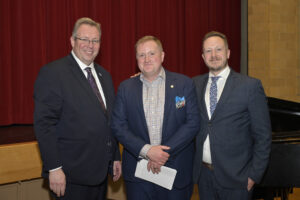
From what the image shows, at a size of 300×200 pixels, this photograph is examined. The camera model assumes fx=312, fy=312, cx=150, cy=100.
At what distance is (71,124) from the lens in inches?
76.2

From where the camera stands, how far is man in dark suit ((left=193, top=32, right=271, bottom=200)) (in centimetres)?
191

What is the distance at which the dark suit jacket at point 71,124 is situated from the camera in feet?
6.12

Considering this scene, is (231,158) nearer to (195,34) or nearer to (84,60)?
(84,60)

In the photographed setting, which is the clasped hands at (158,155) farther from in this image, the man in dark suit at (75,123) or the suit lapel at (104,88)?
the suit lapel at (104,88)

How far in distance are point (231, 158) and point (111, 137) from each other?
80 centimetres

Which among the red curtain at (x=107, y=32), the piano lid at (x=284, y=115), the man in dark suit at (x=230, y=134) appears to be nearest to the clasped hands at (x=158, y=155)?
the man in dark suit at (x=230, y=134)

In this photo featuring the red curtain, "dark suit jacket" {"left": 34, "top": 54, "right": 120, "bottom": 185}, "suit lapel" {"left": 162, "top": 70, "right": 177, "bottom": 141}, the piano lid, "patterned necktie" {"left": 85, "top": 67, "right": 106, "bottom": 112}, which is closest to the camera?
"dark suit jacket" {"left": 34, "top": 54, "right": 120, "bottom": 185}

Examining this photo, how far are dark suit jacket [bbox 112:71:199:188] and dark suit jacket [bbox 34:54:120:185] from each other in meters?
0.14

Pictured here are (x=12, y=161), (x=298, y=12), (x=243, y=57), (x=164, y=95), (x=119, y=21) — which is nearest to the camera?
(x=164, y=95)

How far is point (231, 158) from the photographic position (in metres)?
1.96

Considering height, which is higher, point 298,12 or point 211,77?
point 298,12

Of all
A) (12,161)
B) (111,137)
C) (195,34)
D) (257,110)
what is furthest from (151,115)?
(195,34)

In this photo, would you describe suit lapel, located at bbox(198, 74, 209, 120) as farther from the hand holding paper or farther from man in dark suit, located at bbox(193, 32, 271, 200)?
the hand holding paper

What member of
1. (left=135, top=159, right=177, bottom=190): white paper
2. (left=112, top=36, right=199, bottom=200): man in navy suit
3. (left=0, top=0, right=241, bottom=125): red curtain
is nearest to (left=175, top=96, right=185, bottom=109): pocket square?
(left=112, top=36, right=199, bottom=200): man in navy suit
